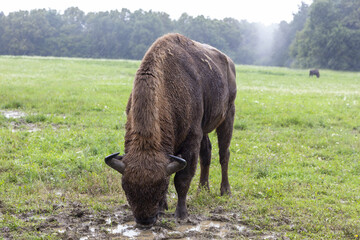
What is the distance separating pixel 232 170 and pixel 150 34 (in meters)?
75.2

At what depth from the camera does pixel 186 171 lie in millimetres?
5121

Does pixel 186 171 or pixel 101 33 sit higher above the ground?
pixel 101 33

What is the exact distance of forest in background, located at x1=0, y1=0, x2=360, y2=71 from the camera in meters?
68.9

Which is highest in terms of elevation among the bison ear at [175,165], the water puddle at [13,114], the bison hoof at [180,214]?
the bison ear at [175,165]

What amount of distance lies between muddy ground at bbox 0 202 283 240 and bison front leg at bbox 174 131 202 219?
17cm

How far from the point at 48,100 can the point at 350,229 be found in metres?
12.3

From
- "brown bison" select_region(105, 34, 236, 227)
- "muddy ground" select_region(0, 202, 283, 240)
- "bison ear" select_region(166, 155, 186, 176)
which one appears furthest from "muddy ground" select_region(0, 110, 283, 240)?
"bison ear" select_region(166, 155, 186, 176)

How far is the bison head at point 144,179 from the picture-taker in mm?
4074

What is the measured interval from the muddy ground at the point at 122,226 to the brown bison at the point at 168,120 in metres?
0.30

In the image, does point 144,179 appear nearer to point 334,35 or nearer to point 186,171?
point 186,171

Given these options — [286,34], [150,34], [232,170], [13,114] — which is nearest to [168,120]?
[232,170]

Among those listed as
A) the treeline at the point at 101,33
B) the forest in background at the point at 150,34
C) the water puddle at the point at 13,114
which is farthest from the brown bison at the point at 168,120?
the treeline at the point at 101,33

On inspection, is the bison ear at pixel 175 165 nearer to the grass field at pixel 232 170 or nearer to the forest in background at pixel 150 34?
the grass field at pixel 232 170

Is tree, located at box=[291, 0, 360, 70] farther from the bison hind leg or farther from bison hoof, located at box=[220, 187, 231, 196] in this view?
bison hoof, located at box=[220, 187, 231, 196]
